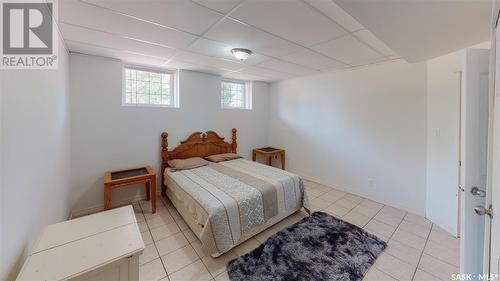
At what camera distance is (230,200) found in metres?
2.04

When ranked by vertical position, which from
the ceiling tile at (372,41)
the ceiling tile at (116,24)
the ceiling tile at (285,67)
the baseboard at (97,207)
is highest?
the ceiling tile at (285,67)

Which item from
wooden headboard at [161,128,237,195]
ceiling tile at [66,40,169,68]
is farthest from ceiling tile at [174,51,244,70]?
wooden headboard at [161,128,237,195]

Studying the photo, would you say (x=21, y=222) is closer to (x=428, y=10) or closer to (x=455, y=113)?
(x=428, y=10)

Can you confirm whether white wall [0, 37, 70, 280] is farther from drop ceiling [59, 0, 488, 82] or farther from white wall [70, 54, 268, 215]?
white wall [70, 54, 268, 215]

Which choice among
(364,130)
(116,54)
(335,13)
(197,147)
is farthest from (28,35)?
(364,130)

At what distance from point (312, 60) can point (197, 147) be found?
2.58m

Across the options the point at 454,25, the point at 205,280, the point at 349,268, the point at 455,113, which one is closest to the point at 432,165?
the point at 455,113

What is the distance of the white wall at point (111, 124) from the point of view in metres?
2.69

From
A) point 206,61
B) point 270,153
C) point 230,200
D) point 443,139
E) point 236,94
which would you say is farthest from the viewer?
point 236,94

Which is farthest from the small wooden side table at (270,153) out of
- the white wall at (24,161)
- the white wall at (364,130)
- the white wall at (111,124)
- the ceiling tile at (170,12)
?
the white wall at (24,161)

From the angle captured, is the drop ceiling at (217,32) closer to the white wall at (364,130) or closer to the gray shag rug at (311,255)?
the white wall at (364,130)

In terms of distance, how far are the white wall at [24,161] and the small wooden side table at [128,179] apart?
806mm

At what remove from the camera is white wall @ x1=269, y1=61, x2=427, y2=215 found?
275 cm

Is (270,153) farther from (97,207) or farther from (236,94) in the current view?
(97,207)
